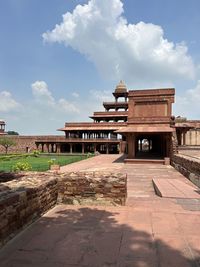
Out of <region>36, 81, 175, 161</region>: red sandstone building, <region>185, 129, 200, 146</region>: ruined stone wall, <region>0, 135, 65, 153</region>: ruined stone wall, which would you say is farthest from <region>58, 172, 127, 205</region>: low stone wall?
<region>0, 135, 65, 153</region>: ruined stone wall

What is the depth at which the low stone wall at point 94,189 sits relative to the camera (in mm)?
5914

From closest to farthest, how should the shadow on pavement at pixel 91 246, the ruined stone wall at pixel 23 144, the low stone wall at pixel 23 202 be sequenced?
the shadow on pavement at pixel 91 246
the low stone wall at pixel 23 202
the ruined stone wall at pixel 23 144

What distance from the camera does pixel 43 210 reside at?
5.13 metres

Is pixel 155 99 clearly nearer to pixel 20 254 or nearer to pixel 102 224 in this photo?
pixel 102 224

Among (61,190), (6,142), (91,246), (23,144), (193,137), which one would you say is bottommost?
(91,246)

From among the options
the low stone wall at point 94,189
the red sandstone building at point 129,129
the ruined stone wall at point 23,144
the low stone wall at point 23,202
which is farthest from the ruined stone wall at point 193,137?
the low stone wall at point 23,202

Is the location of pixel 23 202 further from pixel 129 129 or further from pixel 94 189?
pixel 129 129

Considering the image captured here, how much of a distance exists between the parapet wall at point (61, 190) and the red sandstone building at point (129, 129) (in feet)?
45.5

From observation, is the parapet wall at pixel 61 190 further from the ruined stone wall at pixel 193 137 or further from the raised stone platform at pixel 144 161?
the ruined stone wall at pixel 193 137

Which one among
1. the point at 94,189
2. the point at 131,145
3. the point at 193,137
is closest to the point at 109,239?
the point at 94,189

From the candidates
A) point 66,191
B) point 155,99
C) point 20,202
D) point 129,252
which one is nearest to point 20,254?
point 20,202

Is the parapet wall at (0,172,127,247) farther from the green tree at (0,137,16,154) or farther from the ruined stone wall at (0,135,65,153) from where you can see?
the green tree at (0,137,16,154)

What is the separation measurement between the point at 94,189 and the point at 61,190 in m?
0.82

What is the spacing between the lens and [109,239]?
12.4 feet
